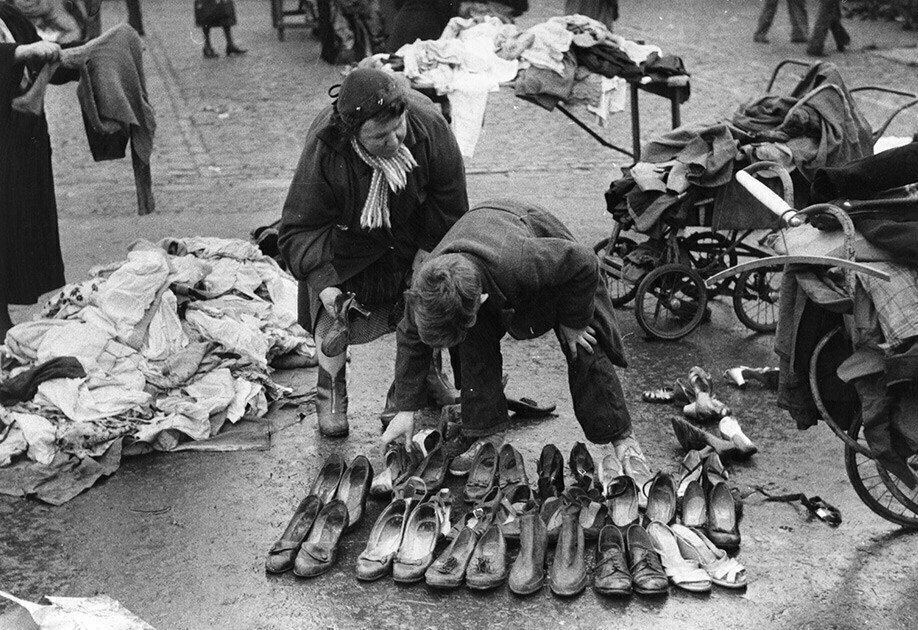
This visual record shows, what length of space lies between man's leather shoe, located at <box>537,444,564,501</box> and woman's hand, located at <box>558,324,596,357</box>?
0.48 metres

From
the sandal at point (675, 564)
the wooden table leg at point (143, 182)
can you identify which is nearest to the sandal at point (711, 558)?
the sandal at point (675, 564)

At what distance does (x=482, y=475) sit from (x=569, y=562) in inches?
29.1

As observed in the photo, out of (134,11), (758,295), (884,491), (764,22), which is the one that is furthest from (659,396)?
(134,11)

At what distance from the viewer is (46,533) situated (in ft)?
14.3

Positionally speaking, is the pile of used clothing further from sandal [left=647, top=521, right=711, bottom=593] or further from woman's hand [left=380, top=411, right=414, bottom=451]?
sandal [left=647, top=521, right=711, bottom=593]

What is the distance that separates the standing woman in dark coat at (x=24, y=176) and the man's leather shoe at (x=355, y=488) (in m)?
2.59

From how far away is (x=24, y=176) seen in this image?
602 centimetres

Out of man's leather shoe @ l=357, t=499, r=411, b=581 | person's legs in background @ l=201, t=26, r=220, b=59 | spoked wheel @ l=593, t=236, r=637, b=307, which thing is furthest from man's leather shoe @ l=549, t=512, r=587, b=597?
person's legs in background @ l=201, t=26, r=220, b=59

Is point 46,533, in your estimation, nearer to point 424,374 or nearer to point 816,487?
point 424,374

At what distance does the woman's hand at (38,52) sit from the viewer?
5770mm

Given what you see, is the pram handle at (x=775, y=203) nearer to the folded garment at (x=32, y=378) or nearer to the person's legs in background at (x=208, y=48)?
the folded garment at (x=32, y=378)

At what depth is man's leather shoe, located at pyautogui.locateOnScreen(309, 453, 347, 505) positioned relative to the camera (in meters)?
4.44

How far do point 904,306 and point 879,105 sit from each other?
7.69 metres

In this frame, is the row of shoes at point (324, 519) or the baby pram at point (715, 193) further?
the baby pram at point (715, 193)
